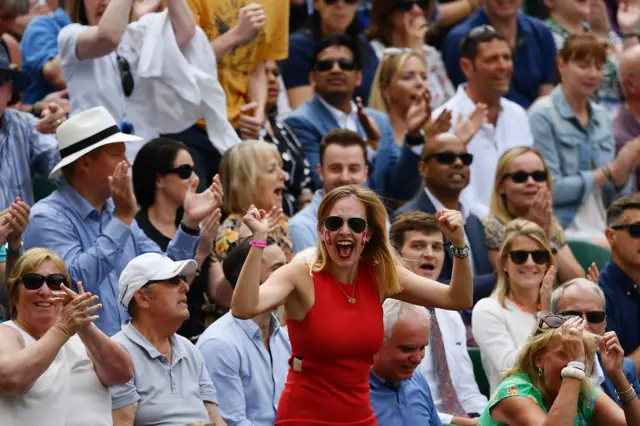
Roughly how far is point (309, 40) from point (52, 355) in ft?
16.9

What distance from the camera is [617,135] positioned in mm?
11406

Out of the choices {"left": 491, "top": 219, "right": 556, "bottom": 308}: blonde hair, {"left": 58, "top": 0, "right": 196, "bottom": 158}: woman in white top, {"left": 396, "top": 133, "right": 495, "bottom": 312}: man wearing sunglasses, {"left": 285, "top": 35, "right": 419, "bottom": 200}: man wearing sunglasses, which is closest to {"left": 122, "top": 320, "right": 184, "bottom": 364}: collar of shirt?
{"left": 58, "top": 0, "right": 196, "bottom": 158}: woman in white top

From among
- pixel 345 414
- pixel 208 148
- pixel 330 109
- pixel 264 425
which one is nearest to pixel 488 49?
pixel 330 109

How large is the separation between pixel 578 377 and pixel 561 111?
494cm

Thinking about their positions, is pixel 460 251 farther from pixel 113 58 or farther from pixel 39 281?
pixel 113 58

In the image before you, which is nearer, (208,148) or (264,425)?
(264,425)

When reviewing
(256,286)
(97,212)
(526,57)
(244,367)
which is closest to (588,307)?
(244,367)

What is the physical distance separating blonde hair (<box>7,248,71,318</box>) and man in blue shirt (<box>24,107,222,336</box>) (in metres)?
0.45

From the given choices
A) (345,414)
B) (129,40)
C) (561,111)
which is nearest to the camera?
(345,414)

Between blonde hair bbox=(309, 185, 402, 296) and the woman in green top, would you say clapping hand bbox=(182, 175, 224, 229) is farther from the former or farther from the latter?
the woman in green top

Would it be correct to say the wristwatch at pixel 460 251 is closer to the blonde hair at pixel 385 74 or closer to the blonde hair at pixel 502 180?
the blonde hair at pixel 502 180

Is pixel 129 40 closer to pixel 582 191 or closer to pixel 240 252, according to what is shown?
pixel 240 252

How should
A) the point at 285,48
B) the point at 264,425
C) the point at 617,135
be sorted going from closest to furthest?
the point at 264,425 → the point at 285,48 → the point at 617,135

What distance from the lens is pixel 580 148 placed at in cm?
1065
